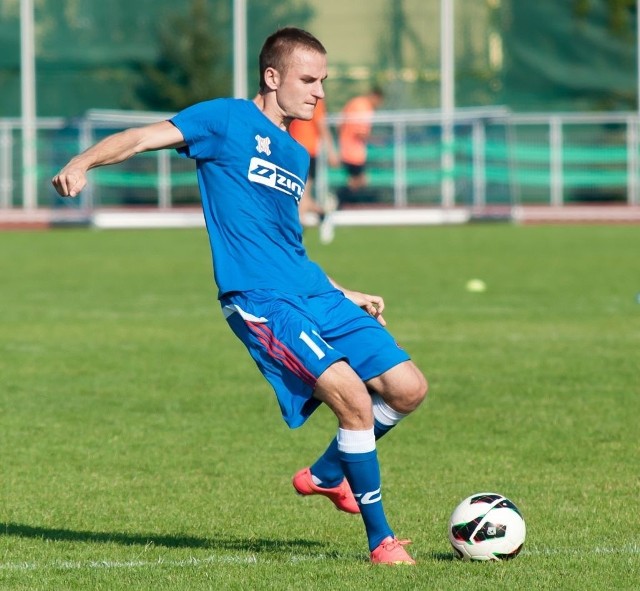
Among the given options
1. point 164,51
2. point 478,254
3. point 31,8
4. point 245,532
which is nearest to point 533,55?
point 164,51

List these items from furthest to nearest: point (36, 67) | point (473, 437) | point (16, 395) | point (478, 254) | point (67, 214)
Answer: point (36, 67) < point (67, 214) < point (478, 254) < point (16, 395) < point (473, 437)

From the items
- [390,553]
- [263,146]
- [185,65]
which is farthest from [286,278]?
[185,65]

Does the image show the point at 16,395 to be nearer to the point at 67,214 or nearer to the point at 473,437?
the point at 473,437

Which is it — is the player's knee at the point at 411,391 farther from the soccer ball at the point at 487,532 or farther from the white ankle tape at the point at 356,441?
the soccer ball at the point at 487,532

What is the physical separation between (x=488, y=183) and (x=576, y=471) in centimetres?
2317

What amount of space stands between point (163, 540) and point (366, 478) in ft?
3.12

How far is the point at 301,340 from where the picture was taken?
5.11 metres

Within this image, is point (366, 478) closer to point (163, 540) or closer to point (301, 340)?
point (301, 340)

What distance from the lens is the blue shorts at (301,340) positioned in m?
5.11

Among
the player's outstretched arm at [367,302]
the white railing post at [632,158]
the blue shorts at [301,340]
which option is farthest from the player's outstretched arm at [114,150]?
the white railing post at [632,158]

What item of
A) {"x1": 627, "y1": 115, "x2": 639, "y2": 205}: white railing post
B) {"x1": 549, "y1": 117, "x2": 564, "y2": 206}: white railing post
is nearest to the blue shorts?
{"x1": 627, "y1": 115, "x2": 639, "y2": 205}: white railing post

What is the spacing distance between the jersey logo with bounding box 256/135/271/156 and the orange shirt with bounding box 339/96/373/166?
74.0ft

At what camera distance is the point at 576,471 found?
22.8 feet

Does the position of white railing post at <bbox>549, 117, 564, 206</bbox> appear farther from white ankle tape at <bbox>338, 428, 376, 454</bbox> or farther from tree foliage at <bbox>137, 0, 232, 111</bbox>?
white ankle tape at <bbox>338, 428, 376, 454</bbox>
